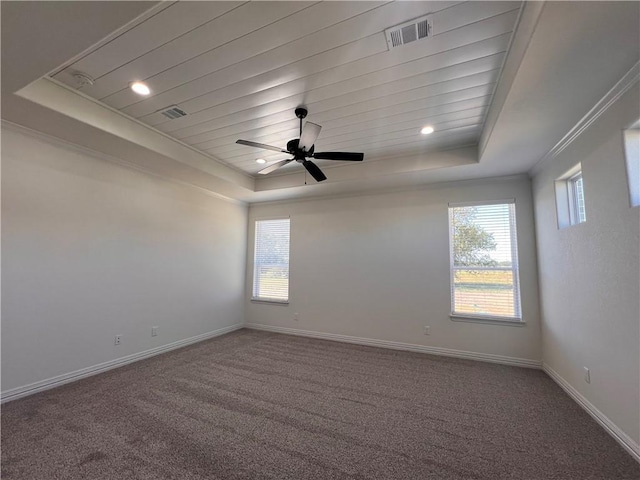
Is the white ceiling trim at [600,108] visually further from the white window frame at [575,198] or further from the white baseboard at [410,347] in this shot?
the white baseboard at [410,347]

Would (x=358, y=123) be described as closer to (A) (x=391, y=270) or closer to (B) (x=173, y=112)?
(B) (x=173, y=112)

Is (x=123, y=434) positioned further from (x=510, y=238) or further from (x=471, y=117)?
(x=510, y=238)

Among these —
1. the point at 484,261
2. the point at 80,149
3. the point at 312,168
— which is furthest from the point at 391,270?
the point at 80,149

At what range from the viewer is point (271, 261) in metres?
5.77

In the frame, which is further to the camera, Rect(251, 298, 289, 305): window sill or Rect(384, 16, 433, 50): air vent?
Rect(251, 298, 289, 305): window sill

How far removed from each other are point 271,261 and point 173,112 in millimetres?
3414

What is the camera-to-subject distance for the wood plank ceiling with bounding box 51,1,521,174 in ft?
5.82

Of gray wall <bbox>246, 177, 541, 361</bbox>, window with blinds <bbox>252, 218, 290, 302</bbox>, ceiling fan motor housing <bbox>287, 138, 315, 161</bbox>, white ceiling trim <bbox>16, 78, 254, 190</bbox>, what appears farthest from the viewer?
window with blinds <bbox>252, 218, 290, 302</bbox>

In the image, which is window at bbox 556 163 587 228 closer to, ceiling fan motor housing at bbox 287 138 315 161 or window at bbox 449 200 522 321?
window at bbox 449 200 522 321

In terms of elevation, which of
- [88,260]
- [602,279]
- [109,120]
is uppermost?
[109,120]

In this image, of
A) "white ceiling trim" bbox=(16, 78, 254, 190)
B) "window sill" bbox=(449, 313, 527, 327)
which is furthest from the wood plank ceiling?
"window sill" bbox=(449, 313, 527, 327)

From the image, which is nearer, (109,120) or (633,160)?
(633,160)

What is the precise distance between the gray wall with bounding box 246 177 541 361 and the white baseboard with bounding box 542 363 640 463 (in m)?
0.75

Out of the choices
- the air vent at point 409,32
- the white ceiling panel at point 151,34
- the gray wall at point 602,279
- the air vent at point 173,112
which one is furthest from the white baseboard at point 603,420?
the air vent at point 173,112
